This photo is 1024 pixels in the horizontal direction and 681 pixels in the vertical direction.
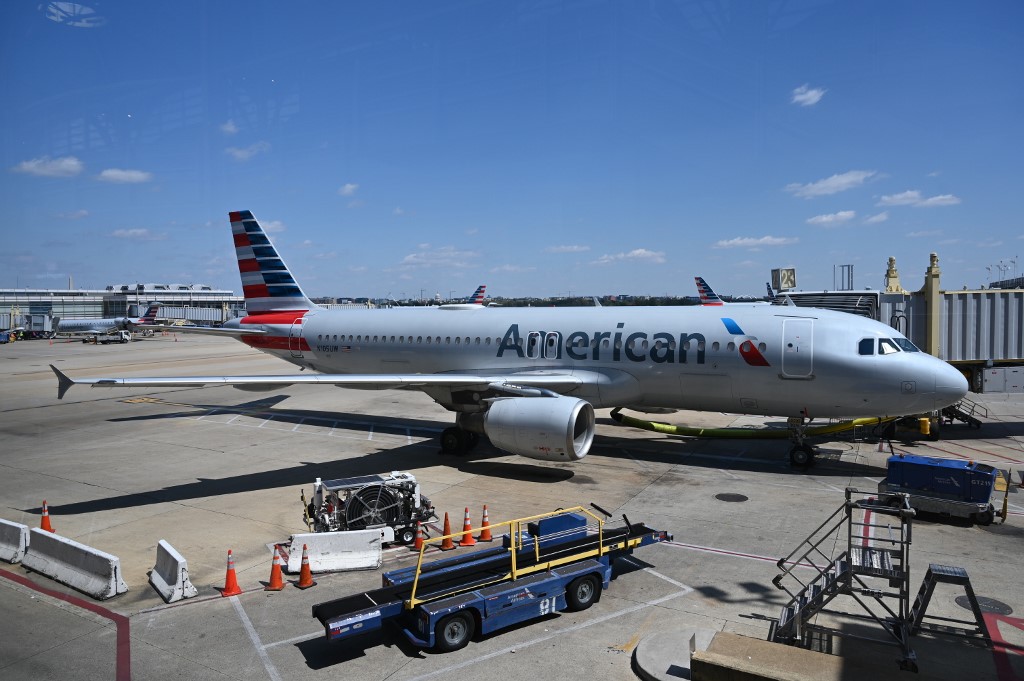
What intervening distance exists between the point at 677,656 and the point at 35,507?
553 inches

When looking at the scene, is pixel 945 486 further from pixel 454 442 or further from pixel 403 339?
pixel 403 339

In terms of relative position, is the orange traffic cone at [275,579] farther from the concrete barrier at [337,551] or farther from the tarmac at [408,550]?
the concrete barrier at [337,551]

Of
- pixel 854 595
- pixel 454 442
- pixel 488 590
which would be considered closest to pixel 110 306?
pixel 454 442

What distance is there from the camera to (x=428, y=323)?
898 inches

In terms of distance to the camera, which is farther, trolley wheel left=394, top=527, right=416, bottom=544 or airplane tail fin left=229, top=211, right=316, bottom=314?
airplane tail fin left=229, top=211, right=316, bottom=314

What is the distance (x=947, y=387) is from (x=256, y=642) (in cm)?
1532

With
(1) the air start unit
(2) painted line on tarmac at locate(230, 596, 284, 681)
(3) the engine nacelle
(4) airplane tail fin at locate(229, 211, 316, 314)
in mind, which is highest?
(4) airplane tail fin at locate(229, 211, 316, 314)

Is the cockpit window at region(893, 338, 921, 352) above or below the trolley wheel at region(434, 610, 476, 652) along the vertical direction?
above

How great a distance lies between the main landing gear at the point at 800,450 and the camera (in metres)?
17.2

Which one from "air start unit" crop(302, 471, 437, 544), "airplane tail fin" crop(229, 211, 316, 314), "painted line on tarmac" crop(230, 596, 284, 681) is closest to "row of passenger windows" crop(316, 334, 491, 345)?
"airplane tail fin" crop(229, 211, 316, 314)

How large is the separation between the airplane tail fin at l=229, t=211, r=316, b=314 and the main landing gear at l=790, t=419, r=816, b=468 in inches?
720

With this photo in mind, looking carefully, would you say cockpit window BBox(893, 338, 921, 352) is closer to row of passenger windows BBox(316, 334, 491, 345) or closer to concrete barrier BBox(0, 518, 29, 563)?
row of passenger windows BBox(316, 334, 491, 345)

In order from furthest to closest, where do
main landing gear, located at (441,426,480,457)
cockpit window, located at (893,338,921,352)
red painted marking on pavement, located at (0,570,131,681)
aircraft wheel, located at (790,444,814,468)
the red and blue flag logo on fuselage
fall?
main landing gear, located at (441,426,480,457) < aircraft wheel, located at (790,444,814,468) < the red and blue flag logo on fuselage < cockpit window, located at (893,338,921,352) < red painted marking on pavement, located at (0,570,131,681)

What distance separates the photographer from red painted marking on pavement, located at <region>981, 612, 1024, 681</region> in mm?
7516
